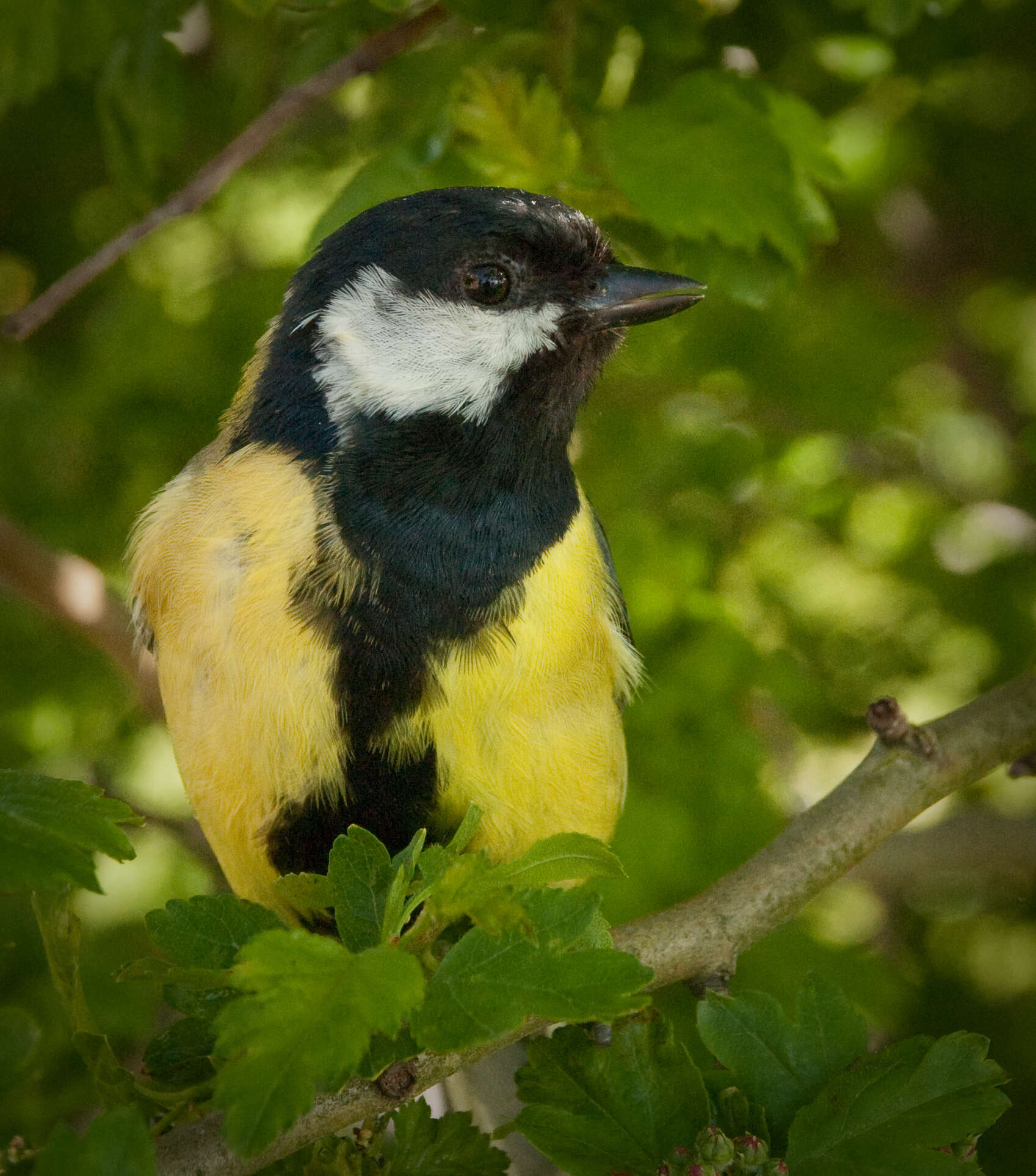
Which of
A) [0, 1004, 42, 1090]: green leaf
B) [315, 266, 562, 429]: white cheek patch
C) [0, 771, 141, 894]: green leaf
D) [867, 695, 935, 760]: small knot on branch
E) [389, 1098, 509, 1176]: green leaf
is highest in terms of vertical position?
[315, 266, 562, 429]: white cheek patch

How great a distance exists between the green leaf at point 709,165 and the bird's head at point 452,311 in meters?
0.10

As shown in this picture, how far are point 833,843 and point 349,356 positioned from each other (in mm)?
1000

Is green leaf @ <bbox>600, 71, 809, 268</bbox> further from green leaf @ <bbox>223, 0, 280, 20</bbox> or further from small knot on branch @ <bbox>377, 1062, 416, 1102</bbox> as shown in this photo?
small knot on branch @ <bbox>377, 1062, 416, 1102</bbox>

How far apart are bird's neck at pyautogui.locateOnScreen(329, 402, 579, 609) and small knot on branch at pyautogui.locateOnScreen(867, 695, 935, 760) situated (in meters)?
0.56

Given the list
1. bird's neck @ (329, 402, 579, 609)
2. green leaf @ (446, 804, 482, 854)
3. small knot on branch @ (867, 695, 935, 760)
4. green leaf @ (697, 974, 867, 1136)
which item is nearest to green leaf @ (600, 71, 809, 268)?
bird's neck @ (329, 402, 579, 609)

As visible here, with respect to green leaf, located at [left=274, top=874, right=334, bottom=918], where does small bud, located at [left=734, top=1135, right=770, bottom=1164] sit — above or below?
below

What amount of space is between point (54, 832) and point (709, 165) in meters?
1.37

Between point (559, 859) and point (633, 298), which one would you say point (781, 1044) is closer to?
point (559, 859)

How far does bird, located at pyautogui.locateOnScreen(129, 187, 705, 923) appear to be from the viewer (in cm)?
172

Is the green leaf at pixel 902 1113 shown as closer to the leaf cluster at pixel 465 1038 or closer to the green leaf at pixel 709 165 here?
the leaf cluster at pixel 465 1038

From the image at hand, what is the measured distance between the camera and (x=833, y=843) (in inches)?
69.4

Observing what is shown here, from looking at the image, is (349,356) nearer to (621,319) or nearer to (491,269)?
(491,269)

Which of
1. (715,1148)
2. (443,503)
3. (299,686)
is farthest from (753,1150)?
(443,503)

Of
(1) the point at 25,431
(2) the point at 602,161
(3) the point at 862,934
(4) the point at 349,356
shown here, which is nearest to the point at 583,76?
(2) the point at 602,161
